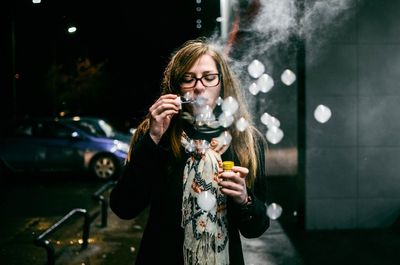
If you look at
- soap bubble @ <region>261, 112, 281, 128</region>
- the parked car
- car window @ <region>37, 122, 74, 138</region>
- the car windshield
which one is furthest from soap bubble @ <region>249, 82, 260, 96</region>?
car window @ <region>37, 122, 74, 138</region>

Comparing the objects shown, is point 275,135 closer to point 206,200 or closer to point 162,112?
point 206,200

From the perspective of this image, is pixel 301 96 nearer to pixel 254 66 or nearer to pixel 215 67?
pixel 254 66

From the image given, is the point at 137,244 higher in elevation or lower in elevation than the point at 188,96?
lower

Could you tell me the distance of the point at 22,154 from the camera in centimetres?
1320

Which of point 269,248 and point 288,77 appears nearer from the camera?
point 269,248

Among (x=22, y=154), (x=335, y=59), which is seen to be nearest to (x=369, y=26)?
(x=335, y=59)

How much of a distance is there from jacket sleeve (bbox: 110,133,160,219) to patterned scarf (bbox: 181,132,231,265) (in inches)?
7.5

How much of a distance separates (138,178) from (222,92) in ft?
2.10

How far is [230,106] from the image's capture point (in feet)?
8.34

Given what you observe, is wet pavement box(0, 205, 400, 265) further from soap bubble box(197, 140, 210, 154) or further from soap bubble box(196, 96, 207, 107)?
soap bubble box(196, 96, 207, 107)

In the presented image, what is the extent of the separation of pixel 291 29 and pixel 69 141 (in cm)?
755

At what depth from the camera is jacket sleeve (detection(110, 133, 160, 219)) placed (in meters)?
2.18

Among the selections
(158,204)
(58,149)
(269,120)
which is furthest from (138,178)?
(58,149)

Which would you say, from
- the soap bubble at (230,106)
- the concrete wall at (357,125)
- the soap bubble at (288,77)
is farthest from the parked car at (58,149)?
the soap bubble at (230,106)
